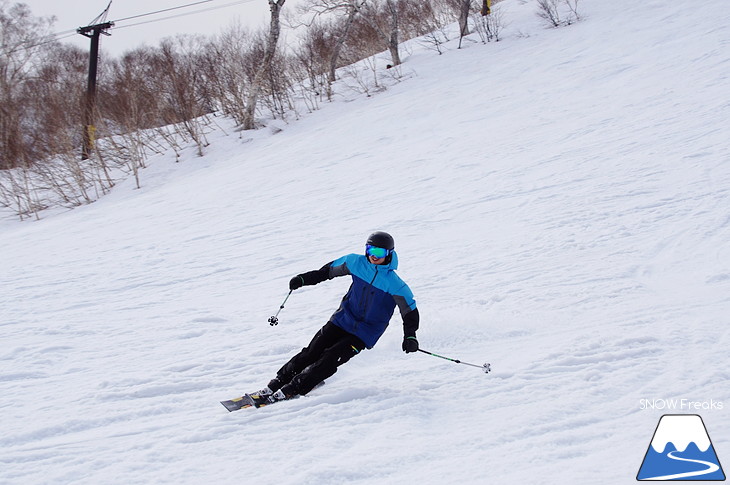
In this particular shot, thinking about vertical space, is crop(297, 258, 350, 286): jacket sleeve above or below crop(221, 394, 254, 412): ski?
above

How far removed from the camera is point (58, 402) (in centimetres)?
443

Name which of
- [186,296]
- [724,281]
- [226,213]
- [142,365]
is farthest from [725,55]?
[142,365]

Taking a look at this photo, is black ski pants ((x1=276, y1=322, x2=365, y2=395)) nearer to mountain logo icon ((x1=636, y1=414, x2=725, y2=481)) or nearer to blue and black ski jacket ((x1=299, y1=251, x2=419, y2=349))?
blue and black ski jacket ((x1=299, y1=251, x2=419, y2=349))

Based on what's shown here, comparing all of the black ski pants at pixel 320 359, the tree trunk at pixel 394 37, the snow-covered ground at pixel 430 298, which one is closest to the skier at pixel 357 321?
the black ski pants at pixel 320 359

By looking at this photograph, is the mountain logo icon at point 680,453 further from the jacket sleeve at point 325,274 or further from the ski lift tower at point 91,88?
the ski lift tower at point 91,88

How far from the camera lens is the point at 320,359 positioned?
4.23 m

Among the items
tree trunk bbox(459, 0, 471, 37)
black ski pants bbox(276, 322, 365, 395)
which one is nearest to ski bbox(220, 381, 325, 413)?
black ski pants bbox(276, 322, 365, 395)

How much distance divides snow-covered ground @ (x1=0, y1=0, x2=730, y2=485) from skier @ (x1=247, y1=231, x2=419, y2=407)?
22cm

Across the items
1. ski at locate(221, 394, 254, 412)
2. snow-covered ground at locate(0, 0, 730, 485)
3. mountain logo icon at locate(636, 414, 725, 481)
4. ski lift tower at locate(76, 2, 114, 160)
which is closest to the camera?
mountain logo icon at locate(636, 414, 725, 481)

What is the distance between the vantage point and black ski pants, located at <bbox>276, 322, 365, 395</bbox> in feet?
13.7

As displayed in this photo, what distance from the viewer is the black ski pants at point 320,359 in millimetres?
4184

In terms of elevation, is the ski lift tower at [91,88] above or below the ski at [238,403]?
above

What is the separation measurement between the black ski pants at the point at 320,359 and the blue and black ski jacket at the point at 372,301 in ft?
0.25

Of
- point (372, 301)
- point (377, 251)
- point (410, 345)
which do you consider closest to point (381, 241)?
point (377, 251)
